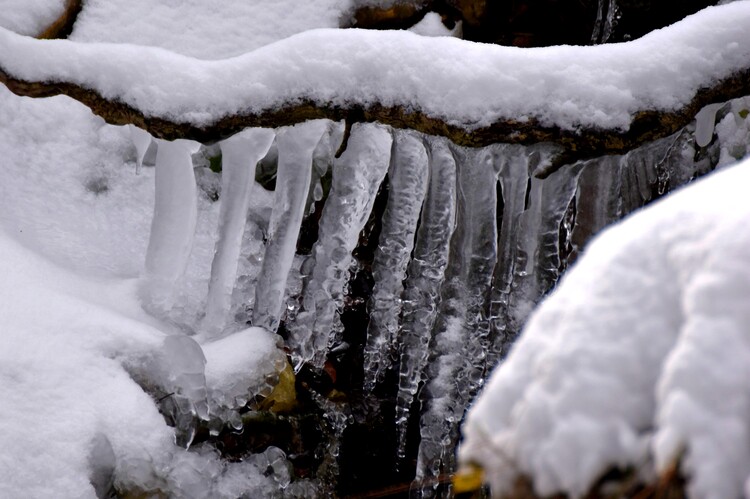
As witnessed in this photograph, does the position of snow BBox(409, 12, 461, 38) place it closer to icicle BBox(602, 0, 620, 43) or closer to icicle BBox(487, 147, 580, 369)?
icicle BBox(602, 0, 620, 43)

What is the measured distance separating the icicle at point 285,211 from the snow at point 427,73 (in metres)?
0.17

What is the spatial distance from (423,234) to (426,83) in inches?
17.9

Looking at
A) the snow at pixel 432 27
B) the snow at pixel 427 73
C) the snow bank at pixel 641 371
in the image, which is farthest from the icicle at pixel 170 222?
the snow bank at pixel 641 371

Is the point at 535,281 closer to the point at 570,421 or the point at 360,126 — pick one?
the point at 360,126

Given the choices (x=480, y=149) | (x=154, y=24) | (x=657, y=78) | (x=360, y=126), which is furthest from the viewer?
(x=154, y=24)

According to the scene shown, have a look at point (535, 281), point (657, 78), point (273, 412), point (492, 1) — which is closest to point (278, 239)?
point (273, 412)

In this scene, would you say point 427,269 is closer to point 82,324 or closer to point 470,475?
point 82,324

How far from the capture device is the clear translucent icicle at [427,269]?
2080 mm

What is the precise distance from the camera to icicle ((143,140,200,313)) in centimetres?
221

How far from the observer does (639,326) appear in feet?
2.71

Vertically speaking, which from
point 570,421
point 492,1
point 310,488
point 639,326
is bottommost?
point 310,488

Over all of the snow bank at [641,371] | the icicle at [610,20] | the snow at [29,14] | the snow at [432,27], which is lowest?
the snow bank at [641,371]

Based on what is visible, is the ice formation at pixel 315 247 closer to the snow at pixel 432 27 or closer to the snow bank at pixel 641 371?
the snow at pixel 432 27

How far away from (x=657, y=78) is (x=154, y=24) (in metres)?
2.02
